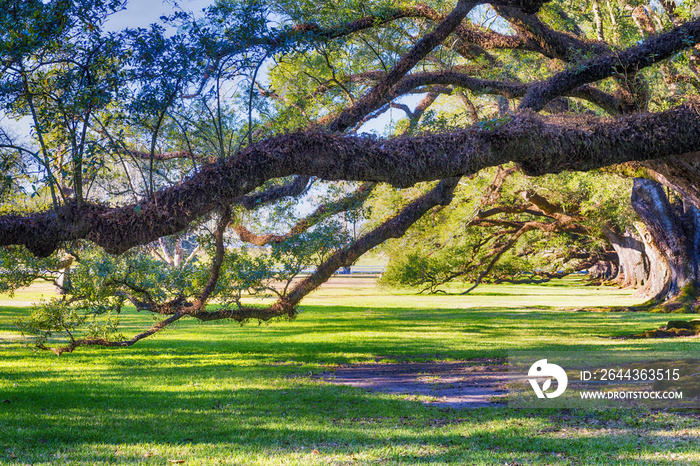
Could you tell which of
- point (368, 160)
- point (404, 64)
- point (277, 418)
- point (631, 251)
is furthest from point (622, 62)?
point (631, 251)

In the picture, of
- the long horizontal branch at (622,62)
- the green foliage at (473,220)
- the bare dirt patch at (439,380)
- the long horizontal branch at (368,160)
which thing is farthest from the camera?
the green foliage at (473,220)

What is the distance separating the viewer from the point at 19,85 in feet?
23.1

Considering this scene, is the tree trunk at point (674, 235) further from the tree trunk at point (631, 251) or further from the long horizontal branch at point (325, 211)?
the long horizontal branch at point (325, 211)

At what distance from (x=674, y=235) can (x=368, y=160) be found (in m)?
17.9

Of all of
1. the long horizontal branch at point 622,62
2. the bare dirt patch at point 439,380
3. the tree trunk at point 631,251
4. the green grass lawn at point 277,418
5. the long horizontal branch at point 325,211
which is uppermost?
the long horizontal branch at point 622,62

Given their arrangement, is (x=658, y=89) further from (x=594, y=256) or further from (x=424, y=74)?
(x=594, y=256)

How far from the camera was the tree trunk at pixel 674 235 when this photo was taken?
20156 mm

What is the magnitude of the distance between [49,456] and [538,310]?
74.1 ft

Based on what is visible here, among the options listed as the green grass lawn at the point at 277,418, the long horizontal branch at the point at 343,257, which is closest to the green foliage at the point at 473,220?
the long horizontal branch at the point at 343,257

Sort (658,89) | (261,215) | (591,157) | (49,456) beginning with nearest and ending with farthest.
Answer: (49,456) < (591,157) < (261,215) < (658,89)

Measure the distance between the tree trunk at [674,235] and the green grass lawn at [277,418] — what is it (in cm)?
767

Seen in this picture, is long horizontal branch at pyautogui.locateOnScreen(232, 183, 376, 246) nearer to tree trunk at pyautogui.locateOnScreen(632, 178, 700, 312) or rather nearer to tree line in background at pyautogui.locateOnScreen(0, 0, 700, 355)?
tree line in background at pyautogui.locateOnScreen(0, 0, 700, 355)

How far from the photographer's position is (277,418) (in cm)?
733

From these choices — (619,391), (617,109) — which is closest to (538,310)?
(617,109)
